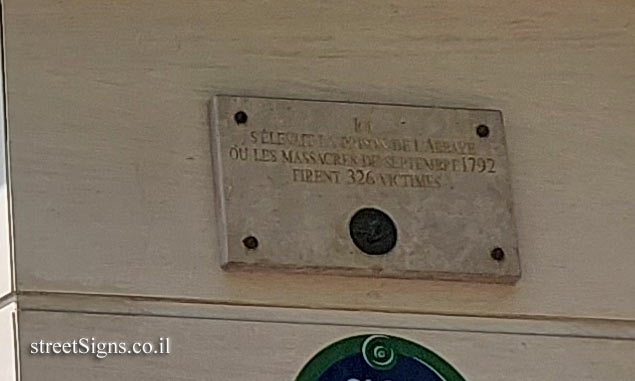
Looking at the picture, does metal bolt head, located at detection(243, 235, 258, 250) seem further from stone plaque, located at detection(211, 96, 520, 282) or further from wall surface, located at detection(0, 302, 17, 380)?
wall surface, located at detection(0, 302, 17, 380)

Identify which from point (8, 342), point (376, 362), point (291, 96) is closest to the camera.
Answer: point (8, 342)

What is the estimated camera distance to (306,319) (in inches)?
84.1

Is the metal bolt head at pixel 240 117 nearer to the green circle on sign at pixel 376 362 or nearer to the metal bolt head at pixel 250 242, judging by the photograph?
the metal bolt head at pixel 250 242

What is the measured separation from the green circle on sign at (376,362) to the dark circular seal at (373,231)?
101mm

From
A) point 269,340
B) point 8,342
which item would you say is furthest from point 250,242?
point 8,342

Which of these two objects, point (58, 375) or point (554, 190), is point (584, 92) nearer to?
point (554, 190)

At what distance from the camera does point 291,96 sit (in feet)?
7.43

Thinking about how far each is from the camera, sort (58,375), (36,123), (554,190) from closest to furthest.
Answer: (58,375) → (36,123) → (554,190)

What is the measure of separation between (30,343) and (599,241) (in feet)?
2.25

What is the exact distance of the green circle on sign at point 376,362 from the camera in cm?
211

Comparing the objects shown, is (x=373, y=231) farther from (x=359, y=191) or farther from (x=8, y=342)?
(x=8, y=342)

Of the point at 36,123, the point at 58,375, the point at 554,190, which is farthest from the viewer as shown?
the point at 554,190

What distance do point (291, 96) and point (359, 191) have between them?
0.49 feet

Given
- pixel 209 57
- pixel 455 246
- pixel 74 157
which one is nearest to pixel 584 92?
pixel 455 246
